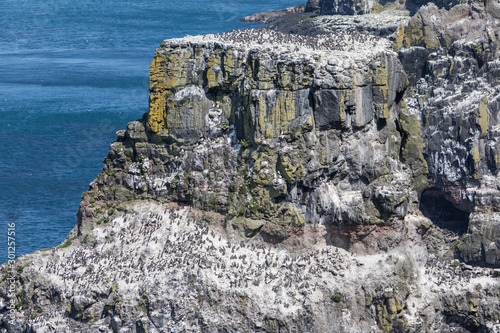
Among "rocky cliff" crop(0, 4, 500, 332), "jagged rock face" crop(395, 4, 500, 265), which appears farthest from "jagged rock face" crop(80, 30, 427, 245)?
"jagged rock face" crop(395, 4, 500, 265)

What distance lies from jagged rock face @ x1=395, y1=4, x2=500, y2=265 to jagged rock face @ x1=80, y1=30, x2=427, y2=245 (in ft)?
99.4

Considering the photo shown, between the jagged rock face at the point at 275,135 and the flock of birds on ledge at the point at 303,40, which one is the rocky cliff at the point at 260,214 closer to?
the jagged rock face at the point at 275,135

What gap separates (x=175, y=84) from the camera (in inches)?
4099

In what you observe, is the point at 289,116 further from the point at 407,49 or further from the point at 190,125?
the point at 407,49

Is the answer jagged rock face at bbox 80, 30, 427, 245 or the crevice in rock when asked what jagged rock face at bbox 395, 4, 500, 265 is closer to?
the crevice in rock

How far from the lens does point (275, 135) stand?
3893 inches

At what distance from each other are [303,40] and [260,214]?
19.3 m

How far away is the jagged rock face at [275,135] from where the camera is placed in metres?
98.1

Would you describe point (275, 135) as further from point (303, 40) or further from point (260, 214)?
point (303, 40)

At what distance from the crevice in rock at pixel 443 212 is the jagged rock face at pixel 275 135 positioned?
33936mm

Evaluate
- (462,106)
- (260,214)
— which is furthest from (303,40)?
(462,106)

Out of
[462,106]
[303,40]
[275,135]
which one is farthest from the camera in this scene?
[462,106]

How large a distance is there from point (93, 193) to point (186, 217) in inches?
455

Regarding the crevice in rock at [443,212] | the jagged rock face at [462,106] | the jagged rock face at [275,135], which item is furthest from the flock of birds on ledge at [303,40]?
the crevice in rock at [443,212]
